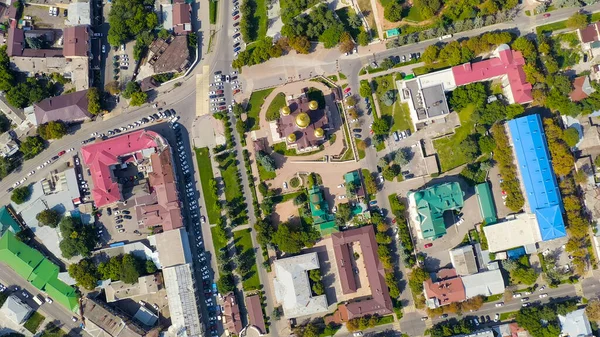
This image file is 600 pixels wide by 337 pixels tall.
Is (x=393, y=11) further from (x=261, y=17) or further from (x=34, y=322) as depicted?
(x=34, y=322)

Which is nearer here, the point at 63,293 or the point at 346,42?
the point at 63,293

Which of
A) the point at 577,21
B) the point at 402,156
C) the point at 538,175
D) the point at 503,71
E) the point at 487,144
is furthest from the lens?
the point at 577,21

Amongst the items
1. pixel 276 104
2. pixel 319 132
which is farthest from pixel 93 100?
pixel 319 132

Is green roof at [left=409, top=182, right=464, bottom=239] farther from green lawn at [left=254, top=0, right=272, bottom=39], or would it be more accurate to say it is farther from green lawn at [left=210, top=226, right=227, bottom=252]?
green lawn at [left=254, top=0, right=272, bottom=39]

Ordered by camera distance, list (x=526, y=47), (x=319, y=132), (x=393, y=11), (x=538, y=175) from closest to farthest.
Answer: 1. (x=538, y=175)
2. (x=319, y=132)
3. (x=526, y=47)
4. (x=393, y=11)

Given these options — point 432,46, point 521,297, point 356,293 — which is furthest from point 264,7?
point 521,297

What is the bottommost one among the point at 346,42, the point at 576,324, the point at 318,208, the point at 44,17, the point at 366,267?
the point at 576,324
